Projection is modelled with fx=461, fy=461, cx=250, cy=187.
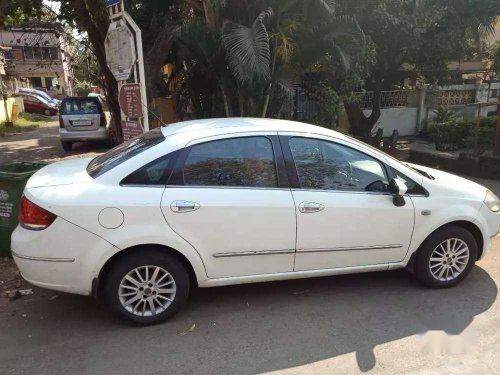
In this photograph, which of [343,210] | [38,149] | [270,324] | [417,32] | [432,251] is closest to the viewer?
[270,324]

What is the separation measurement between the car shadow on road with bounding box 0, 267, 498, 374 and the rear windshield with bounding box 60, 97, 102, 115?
435 inches

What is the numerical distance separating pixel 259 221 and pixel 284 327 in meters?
0.85

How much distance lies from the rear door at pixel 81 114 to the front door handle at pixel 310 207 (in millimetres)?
11771

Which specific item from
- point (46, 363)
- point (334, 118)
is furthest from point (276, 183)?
point (334, 118)

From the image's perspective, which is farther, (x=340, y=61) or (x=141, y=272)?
(x=340, y=61)

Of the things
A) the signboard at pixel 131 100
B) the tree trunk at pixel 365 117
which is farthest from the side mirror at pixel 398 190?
the tree trunk at pixel 365 117

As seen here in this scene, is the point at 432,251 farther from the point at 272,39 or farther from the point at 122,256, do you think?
the point at 272,39

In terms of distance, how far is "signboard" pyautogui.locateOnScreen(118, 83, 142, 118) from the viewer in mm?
6406

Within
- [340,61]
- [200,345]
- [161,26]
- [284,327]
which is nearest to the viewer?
[200,345]

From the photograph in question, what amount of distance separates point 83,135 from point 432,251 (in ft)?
39.6

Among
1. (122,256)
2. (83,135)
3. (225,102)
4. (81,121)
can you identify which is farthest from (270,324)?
(81,121)

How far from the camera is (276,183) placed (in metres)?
3.69

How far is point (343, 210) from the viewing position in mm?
3766

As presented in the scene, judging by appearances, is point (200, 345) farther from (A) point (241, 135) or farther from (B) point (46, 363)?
(A) point (241, 135)
